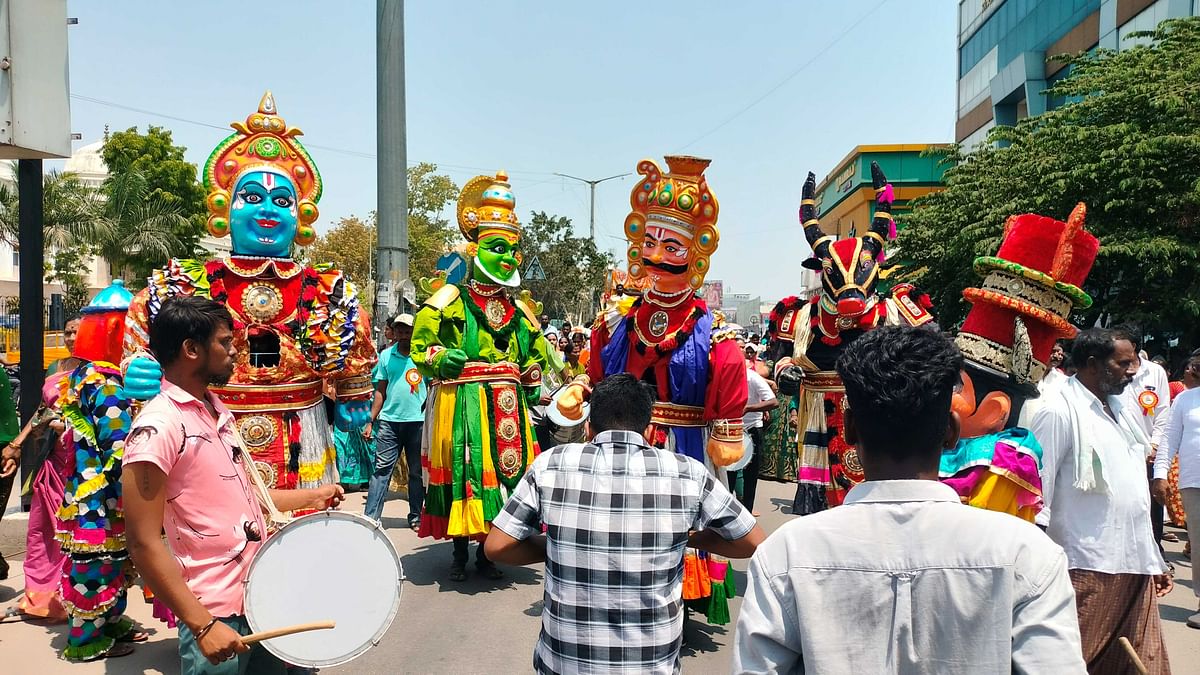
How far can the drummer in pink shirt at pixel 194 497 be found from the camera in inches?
95.9

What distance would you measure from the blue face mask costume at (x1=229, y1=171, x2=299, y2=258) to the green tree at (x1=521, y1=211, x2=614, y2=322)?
23.1 metres

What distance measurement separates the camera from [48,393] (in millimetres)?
5160

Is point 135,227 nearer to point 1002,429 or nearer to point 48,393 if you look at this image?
point 48,393

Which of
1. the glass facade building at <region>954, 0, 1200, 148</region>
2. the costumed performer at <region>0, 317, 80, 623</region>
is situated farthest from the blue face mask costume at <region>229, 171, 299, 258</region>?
the glass facade building at <region>954, 0, 1200, 148</region>

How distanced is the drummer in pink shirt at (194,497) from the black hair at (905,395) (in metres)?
1.93

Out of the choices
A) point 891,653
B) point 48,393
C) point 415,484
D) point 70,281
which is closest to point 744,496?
point 415,484

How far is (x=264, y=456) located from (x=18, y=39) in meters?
3.72

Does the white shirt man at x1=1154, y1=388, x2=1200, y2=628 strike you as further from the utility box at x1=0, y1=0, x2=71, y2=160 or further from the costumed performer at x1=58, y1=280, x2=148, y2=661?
the utility box at x1=0, y1=0, x2=71, y2=160

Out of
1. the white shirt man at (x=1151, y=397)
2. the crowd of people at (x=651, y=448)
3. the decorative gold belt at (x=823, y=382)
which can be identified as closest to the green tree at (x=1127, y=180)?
the white shirt man at (x=1151, y=397)

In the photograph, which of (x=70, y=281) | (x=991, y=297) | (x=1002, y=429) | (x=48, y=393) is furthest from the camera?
(x=70, y=281)

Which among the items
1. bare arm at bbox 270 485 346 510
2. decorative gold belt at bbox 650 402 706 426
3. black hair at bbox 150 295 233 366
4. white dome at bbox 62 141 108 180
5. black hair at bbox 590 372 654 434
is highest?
white dome at bbox 62 141 108 180

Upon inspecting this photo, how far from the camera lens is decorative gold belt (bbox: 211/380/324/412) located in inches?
181

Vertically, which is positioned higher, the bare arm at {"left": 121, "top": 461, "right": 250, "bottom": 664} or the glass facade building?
the glass facade building

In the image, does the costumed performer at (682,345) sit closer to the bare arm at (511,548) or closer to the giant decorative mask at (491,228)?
the giant decorative mask at (491,228)
